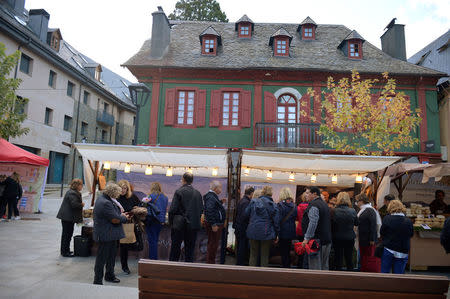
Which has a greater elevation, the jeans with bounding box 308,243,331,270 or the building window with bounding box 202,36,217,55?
the building window with bounding box 202,36,217,55

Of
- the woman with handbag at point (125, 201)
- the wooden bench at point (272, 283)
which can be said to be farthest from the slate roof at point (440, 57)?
the wooden bench at point (272, 283)

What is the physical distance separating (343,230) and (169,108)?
12.1 m

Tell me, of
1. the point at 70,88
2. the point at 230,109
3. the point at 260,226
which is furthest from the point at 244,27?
the point at 260,226

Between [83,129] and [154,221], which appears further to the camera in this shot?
[83,129]

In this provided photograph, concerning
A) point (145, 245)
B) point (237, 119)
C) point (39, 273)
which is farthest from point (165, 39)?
point (39, 273)

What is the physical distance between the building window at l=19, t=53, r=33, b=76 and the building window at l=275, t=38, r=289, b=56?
15451mm

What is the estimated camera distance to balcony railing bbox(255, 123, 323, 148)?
1554 centimetres

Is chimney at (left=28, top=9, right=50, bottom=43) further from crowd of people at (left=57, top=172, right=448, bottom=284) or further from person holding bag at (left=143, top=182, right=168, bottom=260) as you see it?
person holding bag at (left=143, top=182, right=168, bottom=260)

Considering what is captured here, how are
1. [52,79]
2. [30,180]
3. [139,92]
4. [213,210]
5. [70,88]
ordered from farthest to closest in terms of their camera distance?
[70,88], [52,79], [30,180], [139,92], [213,210]

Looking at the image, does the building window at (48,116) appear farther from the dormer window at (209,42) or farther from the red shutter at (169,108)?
the dormer window at (209,42)

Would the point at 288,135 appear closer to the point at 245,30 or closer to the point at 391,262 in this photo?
the point at 245,30

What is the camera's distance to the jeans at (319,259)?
5.37 metres

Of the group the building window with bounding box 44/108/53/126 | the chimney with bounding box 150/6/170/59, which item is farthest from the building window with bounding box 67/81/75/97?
the chimney with bounding box 150/6/170/59

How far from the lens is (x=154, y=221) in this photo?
245 inches
